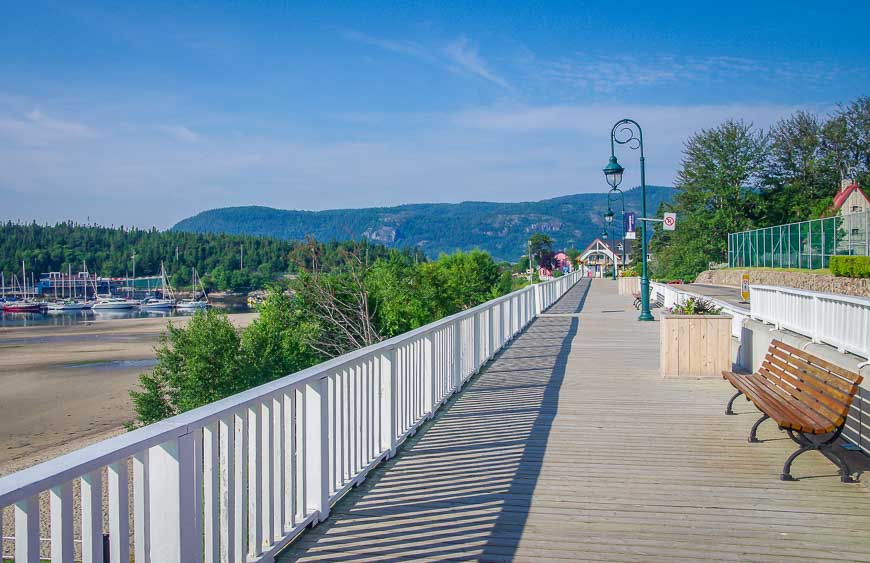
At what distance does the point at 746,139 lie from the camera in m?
58.1

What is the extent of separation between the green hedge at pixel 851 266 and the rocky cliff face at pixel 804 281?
6.4 inches

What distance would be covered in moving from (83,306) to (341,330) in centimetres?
9985

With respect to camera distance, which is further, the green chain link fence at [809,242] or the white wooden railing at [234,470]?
the green chain link fence at [809,242]

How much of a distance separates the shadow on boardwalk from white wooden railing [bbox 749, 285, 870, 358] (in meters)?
3.03

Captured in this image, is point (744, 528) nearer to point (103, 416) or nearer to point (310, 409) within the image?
point (310, 409)

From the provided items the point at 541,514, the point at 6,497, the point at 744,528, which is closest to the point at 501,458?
the point at 541,514

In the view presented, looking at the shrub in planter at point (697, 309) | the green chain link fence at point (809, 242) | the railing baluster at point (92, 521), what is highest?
the green chain link fence at point (809, 242)

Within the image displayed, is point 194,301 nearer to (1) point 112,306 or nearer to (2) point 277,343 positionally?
(1) point 112,306

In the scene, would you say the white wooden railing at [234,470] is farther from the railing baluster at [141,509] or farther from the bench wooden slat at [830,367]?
the bench wooden slat at [830,367]

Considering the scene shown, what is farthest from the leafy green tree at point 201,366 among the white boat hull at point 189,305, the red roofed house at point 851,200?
the white boat hull at point 189,305

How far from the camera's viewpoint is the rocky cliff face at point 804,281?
21781 mm

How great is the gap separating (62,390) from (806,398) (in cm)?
3484

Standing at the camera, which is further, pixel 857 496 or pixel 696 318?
pixel 696 318

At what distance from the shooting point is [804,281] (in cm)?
2756
